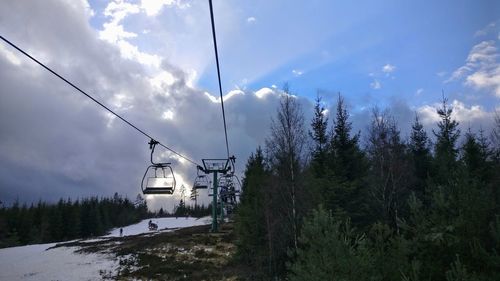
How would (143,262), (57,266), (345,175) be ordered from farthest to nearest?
(57,266) → (143,262) → (345,175)

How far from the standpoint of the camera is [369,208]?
2703 centimetres

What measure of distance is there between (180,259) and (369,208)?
55.5 feet

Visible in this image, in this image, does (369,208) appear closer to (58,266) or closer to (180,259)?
(180,259)

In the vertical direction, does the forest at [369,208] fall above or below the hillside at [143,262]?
above

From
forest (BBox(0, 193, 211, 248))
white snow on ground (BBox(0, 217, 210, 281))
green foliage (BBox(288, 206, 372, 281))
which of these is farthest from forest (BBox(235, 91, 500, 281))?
forest (BBox(0, 193, 211, 248))

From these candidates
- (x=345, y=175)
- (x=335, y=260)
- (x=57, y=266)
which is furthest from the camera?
(x=57, y=266)

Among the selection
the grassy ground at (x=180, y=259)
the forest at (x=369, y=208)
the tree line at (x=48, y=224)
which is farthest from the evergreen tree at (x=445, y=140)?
the tree line at (x=48, y=224)

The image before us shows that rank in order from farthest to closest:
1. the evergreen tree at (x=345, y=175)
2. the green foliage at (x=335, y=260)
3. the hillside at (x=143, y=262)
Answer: the hillside at (x=143, y=262), the evergreen tree at (x=345, y=175), the green foliage at (x=335, y=260)

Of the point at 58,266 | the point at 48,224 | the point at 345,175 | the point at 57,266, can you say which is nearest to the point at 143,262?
the point at 58,266

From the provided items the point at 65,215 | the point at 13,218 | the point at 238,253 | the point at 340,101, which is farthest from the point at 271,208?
the point at 13,218

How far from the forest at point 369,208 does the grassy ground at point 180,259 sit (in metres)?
2.45

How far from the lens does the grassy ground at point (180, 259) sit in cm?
2793

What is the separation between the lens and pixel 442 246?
845 centimetres

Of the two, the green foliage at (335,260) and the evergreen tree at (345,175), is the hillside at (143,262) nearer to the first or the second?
the evergreen tree at (345,175)
